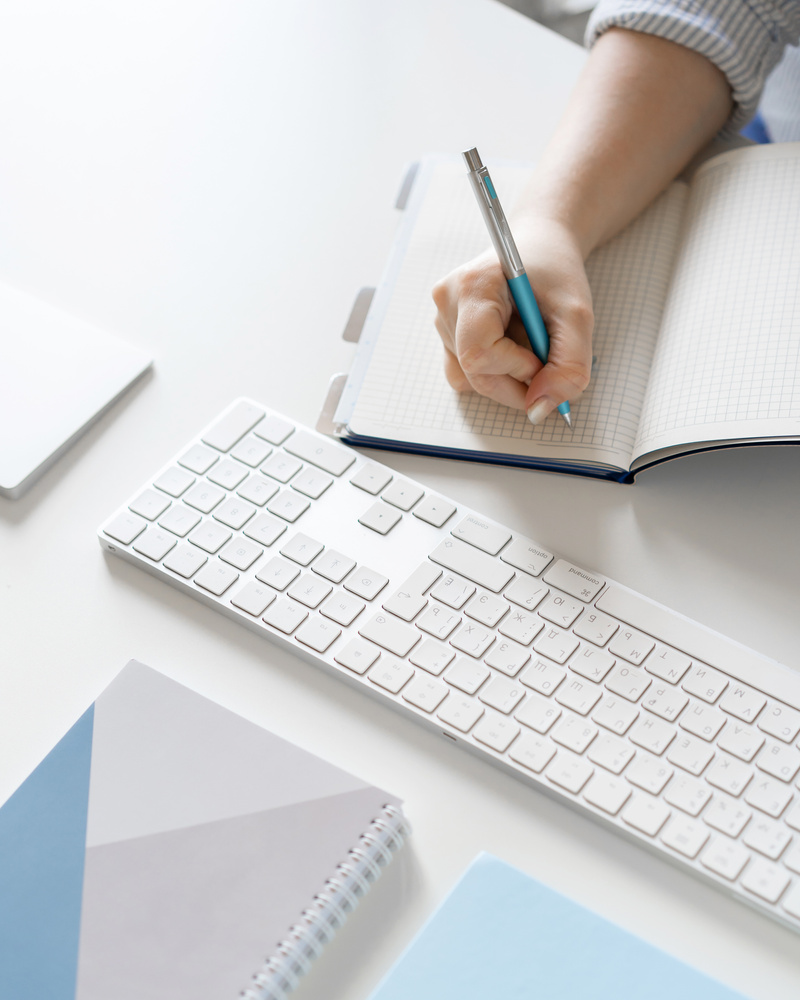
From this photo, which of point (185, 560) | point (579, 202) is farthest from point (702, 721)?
point (579, 202)

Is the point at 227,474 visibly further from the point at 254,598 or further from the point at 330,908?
the point at 330,908

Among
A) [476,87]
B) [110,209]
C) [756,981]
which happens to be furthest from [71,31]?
[756,981]

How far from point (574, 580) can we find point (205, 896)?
28 cm

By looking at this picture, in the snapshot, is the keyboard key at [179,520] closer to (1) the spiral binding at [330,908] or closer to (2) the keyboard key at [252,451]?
(2) the keyboard key at [252,451]

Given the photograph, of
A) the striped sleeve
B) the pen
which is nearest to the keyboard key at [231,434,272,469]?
the pen

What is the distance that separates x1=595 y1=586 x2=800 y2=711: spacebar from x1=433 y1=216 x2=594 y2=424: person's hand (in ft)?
0.50

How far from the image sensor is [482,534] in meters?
0.60

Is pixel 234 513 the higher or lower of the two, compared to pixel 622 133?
lower

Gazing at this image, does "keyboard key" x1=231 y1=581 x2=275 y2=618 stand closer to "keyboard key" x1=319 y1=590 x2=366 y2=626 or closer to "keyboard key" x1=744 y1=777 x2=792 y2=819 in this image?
"keyboard key" x1=319 y1=590 x2=366 y2=626

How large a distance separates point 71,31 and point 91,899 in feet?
3.12

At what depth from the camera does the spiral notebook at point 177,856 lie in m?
0.42

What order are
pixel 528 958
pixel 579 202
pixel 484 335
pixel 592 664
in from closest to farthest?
pixel 528 958, pixel 592 664, pixel 484 335, pixel 579 202

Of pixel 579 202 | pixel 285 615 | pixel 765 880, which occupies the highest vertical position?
pixel 579 202

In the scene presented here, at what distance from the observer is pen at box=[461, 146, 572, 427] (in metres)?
0.59
